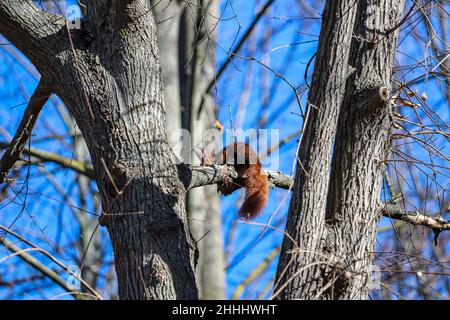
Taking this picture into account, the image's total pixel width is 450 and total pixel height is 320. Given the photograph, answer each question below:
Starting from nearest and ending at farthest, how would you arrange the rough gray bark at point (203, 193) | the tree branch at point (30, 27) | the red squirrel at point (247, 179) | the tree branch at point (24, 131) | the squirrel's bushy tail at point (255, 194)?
the tree branch at point (30, 27), the tree branch at point (24, 131), the red squirrel at point (247, 179), the squirrel's bushy tail at point (255, 194), the rough gray bark at point (203, 193)

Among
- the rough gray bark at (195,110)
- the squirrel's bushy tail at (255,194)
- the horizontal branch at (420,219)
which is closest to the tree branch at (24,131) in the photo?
the squirrel's bushy tail at (255,194)

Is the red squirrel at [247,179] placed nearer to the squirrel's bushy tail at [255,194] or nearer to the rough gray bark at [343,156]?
the squirrel's bushy tail at [255,194]

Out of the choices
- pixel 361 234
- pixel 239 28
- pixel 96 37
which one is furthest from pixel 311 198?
pixel 96 37

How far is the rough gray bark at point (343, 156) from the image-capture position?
2.56m

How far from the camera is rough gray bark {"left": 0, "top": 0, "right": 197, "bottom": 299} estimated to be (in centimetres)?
261

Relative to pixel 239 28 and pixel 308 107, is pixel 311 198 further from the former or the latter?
pixel 239 28

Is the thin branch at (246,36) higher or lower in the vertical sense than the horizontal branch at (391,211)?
higher

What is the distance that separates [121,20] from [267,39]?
234 inches

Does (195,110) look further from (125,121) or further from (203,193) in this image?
(125,121)

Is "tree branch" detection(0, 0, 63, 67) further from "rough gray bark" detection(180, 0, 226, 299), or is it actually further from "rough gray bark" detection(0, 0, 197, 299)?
"rough gray bark" detection(180, 0, 226, 299)

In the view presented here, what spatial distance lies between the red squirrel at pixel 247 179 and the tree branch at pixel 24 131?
112 centimetres

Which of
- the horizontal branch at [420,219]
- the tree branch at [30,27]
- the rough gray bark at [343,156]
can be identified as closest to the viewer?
the rough gray bark at [343,156]
